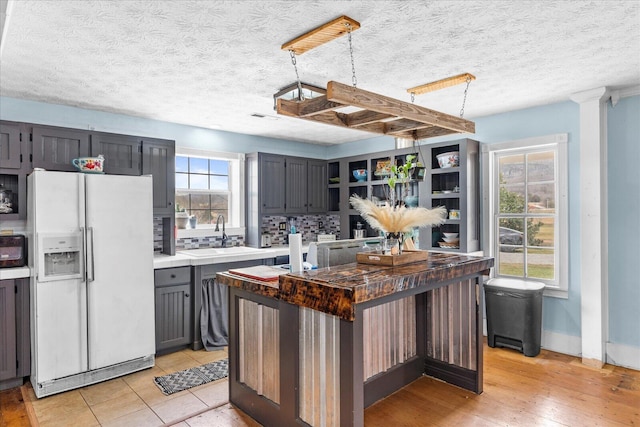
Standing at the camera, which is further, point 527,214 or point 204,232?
point 204,232

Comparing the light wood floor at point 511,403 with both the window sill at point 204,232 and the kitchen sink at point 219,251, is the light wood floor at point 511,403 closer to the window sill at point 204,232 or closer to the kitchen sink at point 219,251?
the kitchen sink at point 219,251

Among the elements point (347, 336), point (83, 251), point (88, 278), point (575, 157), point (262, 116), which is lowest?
point (347, 336)

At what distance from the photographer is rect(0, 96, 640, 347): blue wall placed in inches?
136

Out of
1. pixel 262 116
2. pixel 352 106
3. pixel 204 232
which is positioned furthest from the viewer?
pixel 204 232

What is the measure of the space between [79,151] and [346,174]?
3.29 meters

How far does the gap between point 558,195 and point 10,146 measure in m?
5.08

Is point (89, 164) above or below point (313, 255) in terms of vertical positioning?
above

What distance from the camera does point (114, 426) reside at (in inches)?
101

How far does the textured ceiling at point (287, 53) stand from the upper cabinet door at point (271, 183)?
1298mm

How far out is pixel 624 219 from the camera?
3.49 meters

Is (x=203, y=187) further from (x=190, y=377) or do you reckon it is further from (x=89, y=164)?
(x=190, y=377)

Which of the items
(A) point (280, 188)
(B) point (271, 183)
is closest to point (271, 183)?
(B) point (271, 183)

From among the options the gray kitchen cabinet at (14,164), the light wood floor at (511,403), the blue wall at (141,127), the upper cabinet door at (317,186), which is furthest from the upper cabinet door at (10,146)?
the upper cabinet door at (317,186)

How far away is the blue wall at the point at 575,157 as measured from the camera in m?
3.45
